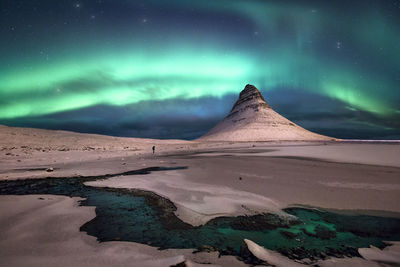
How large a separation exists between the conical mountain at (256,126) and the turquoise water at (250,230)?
124m

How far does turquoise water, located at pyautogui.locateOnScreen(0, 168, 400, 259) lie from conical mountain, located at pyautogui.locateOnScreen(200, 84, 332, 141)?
→ 4887 inches

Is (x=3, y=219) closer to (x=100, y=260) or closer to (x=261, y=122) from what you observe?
(x=100, y=260)

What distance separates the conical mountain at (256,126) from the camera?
132 m

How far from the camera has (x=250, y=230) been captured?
4.44m

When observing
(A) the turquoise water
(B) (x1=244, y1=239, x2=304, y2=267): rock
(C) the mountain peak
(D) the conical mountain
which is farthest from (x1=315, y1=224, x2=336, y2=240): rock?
(C) the mountain peak

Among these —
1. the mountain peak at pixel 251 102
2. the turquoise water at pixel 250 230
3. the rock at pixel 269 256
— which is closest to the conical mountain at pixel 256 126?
the mountain peak at pixel 251 102

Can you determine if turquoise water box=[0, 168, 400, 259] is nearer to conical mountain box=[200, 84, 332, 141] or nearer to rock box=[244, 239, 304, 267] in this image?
rock box=[244, 239, 304, 267]

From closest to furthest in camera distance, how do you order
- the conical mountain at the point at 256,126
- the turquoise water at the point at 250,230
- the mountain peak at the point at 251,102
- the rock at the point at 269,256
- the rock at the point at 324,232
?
the rock at the point at 269,256, the turquoise water at the point at 250,230, the rock at the point at 324,232, the conical mountain at the point at 256,126, the mountain peak at the point at 251,102

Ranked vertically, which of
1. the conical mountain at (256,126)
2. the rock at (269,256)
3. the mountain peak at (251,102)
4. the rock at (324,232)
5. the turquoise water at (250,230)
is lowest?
the rock at (324,232)

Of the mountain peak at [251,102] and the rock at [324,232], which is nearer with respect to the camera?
the rock at [324,232]

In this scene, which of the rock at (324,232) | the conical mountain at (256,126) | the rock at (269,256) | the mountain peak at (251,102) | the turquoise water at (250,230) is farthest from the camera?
the mountain peak at (251,102)

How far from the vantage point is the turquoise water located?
3764 mm

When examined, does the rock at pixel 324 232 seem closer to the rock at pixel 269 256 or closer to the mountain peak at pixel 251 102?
the rock at pixel 269 256

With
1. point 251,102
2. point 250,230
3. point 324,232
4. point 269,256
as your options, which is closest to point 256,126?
point 251,102
